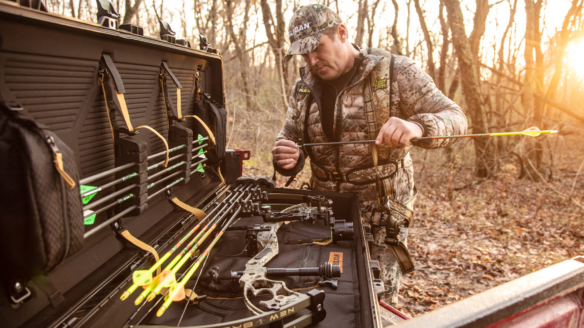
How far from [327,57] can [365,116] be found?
0.58 m

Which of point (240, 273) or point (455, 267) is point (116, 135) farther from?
point (455, 267)

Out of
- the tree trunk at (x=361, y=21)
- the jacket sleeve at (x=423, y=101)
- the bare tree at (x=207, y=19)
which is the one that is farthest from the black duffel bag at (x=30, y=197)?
the bare tree at (x=207, y=19)

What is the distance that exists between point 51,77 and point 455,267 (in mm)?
5903

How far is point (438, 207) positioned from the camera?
895 centimetres

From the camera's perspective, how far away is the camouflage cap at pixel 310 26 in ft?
10.2

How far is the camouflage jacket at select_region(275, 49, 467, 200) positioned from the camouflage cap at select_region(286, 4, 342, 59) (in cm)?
41

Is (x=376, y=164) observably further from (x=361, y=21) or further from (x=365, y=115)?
(x=361, y=21)

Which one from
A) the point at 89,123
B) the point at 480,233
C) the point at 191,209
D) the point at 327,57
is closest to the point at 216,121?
the point at 191,209

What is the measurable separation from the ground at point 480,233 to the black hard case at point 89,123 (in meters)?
3.47

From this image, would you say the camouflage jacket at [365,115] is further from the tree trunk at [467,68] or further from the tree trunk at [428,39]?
the tree trunk at [428,39]

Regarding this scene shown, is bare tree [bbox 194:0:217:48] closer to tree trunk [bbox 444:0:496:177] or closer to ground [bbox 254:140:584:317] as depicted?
ground [bbox 254:140:584:317]

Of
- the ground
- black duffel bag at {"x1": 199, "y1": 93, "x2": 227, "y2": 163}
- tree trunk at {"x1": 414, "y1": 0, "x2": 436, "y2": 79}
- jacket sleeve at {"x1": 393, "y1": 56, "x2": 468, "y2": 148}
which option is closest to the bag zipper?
black duffel bag at {"x1": 199, "y1": 93, "x2": 227, "y2": 163}

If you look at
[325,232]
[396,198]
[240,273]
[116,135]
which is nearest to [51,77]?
[116,135]

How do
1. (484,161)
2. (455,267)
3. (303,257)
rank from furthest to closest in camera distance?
(484,161) → (455,267) → (303,257)
